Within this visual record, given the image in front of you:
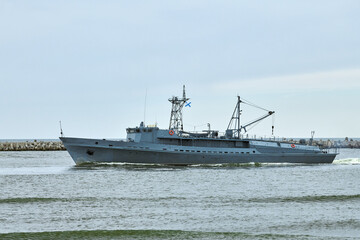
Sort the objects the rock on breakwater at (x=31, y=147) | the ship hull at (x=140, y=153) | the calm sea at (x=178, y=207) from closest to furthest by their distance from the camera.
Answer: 1. the calm sea at (x=178, y=207)
2. the ship hull at (x=140, y=153)
3. the rock on breakwater at (x=31, y=147)

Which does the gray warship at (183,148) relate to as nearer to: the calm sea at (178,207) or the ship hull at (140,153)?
the ship hull at (140,153)

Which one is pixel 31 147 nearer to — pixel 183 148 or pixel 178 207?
pixel 183 148

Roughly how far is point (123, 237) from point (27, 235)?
12.1ft

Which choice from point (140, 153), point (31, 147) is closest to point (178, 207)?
point (140, 153)

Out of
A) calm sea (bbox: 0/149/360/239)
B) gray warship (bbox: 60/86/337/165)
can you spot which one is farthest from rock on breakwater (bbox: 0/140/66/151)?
calm sea (bbox: 0/149/360/239)

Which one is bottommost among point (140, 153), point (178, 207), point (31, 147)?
point (178, 207)

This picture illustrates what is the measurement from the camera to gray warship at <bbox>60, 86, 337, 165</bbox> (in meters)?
59.4

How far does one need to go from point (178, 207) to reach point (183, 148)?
3303cm

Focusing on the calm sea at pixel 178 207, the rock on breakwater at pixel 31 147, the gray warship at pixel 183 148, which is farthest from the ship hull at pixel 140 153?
the rock on breakwater at pixel 31 147

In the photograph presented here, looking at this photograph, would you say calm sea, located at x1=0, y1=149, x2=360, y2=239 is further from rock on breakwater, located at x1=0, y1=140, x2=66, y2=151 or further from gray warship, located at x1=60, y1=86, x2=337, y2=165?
rock on breakwater, located at x1=0, y1=140, x2=66, y2=151

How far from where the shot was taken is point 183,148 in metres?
61.5

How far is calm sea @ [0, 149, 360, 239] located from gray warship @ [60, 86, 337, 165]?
13.1 meters

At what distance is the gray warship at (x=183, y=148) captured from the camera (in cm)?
5941

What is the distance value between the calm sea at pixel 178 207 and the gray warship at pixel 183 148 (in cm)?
1314
